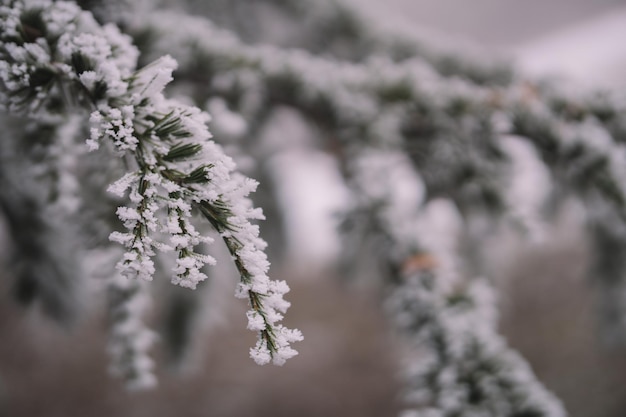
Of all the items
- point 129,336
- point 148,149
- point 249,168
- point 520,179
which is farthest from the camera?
point 520,179

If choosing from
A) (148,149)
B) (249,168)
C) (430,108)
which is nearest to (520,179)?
(430,108)

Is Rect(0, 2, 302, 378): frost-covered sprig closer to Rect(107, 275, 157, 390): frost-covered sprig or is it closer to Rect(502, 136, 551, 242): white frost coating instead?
Rect(107, 275, 157, 390): frost-covered sprig

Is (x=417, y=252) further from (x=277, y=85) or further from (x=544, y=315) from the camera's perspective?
(x=544, y=315)

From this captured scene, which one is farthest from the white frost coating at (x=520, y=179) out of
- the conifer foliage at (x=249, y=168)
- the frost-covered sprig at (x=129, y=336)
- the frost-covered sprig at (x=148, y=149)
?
the frost-covered sprig at (x=129, y=336)

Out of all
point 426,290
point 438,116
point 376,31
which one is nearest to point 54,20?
point 426,290

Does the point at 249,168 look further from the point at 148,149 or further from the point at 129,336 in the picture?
the point at 148,149

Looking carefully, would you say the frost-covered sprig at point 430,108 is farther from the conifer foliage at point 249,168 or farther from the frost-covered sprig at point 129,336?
the frost-covered sprig at point 129,336

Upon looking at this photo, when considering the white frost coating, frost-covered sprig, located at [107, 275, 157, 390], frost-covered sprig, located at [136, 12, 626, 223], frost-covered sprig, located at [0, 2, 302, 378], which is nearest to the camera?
frost-covered sprig, located at [0, 2, 302, 378]

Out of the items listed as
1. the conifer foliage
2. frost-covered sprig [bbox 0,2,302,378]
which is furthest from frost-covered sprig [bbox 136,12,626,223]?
frost-covered sprig [bbox 0,2,302,378]
